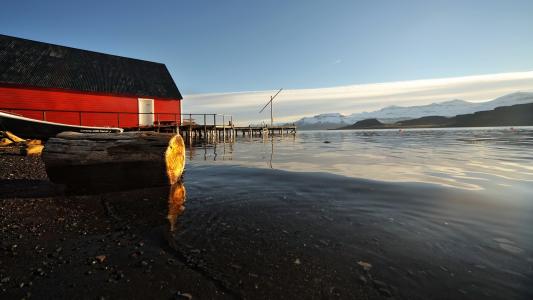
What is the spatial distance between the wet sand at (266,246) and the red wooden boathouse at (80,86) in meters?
15.9

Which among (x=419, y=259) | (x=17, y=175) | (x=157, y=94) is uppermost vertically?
(x=157, y=94)

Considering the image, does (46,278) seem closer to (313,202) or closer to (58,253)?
(58,253)

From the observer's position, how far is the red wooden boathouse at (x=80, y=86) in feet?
65.7

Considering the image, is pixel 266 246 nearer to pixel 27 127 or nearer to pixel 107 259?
pixel 107 259

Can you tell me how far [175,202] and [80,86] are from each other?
2304 centimetres

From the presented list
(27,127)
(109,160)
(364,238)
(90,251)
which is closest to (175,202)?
(109,160)

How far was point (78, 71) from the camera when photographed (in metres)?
23.3

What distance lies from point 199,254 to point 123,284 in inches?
30.8

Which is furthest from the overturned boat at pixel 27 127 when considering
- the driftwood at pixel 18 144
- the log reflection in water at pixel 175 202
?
the log reflection in water at pixel 175 202

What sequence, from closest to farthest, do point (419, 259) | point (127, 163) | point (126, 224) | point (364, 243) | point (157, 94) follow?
point (419, 259) → point (364, 243) → point (126, 224) → point (127, 163) → point (157, 94)

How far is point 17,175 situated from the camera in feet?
22.4

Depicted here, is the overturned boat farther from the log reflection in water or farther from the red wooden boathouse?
the log reflection in water

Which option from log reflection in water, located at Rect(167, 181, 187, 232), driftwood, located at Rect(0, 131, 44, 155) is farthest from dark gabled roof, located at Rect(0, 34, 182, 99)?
log reflection in water, located at Rect(167, 181, 187, 232)

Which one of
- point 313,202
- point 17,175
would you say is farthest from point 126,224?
point 17,175
